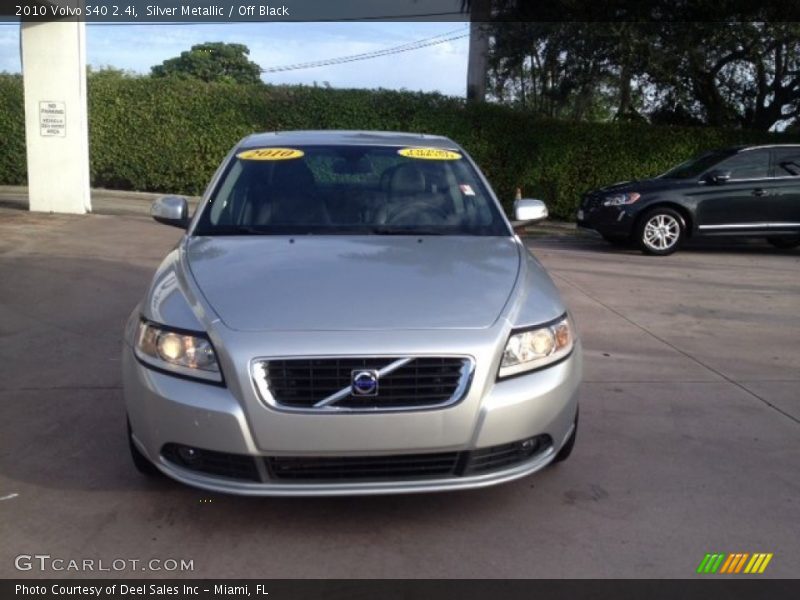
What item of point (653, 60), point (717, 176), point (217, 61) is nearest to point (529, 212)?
point (717, 176)

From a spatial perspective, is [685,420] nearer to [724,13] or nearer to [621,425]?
[621,425]

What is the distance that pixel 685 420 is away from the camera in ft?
17.1

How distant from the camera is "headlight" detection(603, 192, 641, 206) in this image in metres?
12.8

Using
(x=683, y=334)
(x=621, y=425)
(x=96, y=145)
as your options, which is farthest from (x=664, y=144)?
(x=621, y=425)

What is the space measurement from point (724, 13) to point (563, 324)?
44.0 feet

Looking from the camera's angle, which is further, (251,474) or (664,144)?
(664,144)

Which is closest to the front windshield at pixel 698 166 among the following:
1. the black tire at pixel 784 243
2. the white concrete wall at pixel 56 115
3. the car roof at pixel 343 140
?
the black tire at pixel 784 243

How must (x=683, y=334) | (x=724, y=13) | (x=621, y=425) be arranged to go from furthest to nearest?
(x=724, y=13)
(x=683, y=334)
(x=621, y=425)

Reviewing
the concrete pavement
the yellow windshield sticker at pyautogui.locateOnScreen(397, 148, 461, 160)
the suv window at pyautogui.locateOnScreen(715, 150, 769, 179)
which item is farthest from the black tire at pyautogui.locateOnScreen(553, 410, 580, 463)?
the suv window at pyautogui.locateOnScreen(715, 150, 769, 179)

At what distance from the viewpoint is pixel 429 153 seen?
18.0 feet

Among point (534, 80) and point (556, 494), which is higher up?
point (534, 80)

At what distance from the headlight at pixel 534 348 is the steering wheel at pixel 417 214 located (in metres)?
1.31

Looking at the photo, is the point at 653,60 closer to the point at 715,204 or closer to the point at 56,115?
the point at 715,204

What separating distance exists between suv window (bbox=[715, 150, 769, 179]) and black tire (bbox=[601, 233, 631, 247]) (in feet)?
5.54
